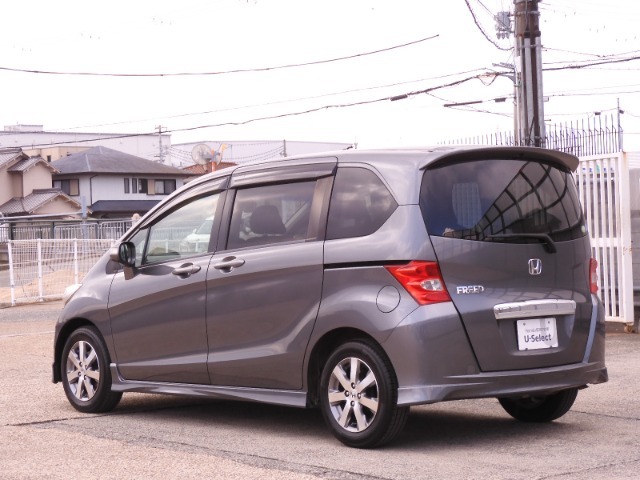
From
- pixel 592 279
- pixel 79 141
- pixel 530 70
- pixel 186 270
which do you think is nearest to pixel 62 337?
pixel 186 270

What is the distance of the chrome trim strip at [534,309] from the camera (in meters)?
6.80

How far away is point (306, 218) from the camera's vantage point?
7.48m

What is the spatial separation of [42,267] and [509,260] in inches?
763

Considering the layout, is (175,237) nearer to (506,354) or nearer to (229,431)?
(229,431)

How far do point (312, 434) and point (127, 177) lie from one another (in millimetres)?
71553

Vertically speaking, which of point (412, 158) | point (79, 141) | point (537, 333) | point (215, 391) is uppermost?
point (79, 141)

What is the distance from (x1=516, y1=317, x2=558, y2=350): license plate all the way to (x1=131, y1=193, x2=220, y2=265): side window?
247cm

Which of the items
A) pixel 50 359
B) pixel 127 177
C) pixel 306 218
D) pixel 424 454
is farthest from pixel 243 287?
pixel 127 177

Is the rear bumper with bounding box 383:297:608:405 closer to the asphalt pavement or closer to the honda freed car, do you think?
the honda freed car

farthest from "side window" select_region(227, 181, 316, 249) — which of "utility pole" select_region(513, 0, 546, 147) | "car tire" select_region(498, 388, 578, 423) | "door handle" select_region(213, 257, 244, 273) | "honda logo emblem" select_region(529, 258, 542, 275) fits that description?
"utility pole" select_region(513, 0, 546, 147)

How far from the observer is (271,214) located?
306 inches

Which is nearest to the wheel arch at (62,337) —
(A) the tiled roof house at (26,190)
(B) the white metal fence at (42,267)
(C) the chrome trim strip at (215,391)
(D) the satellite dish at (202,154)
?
(C) the chrome trim strip at (215,391)

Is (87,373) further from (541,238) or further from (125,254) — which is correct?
(541,238)

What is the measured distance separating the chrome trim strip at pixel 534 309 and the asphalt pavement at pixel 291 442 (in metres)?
0.81
